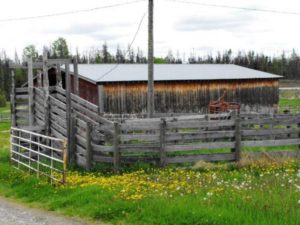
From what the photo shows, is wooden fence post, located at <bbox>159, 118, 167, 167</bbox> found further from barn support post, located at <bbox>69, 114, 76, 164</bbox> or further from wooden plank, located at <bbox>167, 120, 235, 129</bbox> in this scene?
barn support post, located at <bbox>69, 114, 76, 164</bbox>

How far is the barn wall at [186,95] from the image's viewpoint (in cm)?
3347

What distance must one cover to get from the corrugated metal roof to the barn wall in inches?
18.0

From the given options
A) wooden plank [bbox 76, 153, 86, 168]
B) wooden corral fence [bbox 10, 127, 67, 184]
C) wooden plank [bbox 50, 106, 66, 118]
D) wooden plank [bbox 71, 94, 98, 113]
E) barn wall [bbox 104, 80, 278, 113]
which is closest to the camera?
wooden corral fence [bbox 10, 127, 67, 184]

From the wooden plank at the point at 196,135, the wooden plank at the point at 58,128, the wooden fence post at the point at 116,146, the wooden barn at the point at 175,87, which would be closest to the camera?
the wooden fence post at the point at 116,146

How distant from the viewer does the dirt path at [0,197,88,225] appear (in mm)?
8891

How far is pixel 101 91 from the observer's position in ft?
105

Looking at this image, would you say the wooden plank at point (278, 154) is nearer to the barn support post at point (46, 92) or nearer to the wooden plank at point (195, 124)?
the wooden plank at point (195, 124)

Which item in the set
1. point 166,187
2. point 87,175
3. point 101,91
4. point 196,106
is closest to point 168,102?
point 196,106

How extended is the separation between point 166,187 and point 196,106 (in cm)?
2722

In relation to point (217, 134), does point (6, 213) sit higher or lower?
lower

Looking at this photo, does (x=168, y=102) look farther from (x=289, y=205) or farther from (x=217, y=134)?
(x=289, y=205)

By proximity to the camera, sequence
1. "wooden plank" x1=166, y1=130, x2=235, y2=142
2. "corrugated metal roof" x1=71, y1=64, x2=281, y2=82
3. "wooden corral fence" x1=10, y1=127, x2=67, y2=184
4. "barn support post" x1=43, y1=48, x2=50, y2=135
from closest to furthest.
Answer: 1. "wooden corral fence" x1=10, y1=127, x2=67, y2=184
2. "wooden plank" x1=166, y1=130, x2=235, y2=142
3. "barn support post" x1=43, y1=48, x2=50, y2=135
4. "corrugated metal roof" x1=71, y1=64, x2=281, y2=82

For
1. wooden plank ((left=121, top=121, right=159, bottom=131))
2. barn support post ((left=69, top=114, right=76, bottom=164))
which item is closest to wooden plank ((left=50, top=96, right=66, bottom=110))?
barn support post ((left=69, top=114, right=76, bottom=164))

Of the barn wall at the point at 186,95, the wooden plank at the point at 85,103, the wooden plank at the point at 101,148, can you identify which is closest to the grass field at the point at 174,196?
A: the wooden plank at the point at 101,148
